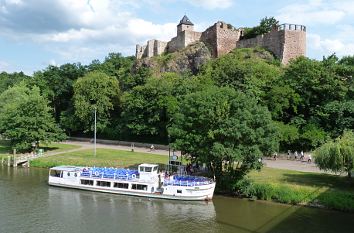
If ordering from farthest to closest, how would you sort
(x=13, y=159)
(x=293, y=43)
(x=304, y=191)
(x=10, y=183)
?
(x=293, y=43) < (x=13, y=159) < (x=10, y=183) < (x=304, y=191)

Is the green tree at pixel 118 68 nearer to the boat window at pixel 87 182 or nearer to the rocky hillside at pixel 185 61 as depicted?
the rocky hillside at pixel 185 61

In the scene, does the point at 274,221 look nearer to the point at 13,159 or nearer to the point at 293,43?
the point at 13,159

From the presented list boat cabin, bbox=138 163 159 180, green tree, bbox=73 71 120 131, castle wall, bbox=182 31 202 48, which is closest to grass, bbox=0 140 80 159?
green tree, bbox=73 71 120 131

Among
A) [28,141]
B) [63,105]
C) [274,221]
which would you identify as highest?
[63,105]

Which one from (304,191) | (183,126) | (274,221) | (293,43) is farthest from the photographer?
(293,43)

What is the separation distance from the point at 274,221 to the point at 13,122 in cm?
4400

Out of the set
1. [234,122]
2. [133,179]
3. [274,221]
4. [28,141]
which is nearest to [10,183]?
[133,179]

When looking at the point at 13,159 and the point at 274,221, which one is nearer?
the point at 274,221

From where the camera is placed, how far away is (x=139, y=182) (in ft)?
148

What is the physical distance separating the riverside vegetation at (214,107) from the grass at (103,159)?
4.05m

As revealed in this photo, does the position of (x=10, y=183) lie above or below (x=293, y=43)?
below

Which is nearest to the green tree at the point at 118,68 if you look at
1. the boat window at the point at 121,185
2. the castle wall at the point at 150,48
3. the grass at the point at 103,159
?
the castle wall at the point at 150,48

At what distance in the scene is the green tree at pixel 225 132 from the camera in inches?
1646

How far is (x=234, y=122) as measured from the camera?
4219cm
